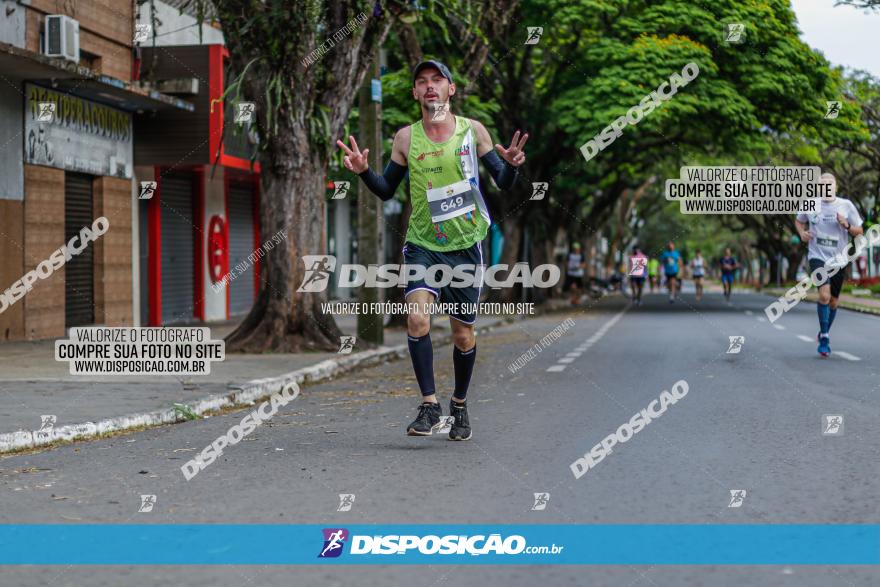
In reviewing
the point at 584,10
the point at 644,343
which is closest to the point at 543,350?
the point at 644,343

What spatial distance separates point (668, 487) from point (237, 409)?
512 cm

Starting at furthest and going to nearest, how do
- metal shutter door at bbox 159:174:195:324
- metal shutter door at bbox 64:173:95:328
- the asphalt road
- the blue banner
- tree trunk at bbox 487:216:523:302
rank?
1. tree trunk at bbox 487:216:523:302
2. metal shutter door at bbox 159:174:195:324
3. metal shutter door at bbox 64:173:95:328
4. the blue banner
5. the asphalt road

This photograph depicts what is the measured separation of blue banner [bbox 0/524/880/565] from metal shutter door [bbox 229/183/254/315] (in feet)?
72.6

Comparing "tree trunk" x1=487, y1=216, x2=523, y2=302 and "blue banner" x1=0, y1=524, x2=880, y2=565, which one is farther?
"tree trunk" x1=487, y1=216, x2=523, y2=302

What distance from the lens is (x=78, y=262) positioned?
19.4 metres

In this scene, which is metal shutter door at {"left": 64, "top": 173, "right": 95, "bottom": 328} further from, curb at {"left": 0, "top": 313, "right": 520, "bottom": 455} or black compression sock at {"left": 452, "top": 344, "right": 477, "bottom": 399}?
black compression sock at {"left": 452, "top": 344, "right": 477, "bottom": 399}

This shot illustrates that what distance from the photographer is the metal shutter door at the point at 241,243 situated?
27.0 metres

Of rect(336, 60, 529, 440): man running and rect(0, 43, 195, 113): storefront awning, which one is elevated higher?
rect(0, 43, 195, 113): storefront awning

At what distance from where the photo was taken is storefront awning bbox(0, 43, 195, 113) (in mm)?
15016

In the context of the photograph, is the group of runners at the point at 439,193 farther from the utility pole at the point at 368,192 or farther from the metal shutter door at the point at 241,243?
the metal shutter door at the point at 241,243

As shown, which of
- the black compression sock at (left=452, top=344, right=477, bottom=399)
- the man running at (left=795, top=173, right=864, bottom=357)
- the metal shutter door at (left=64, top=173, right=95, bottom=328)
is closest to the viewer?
the black compression sock at (left=452, top=344, right=477, bottom=399)

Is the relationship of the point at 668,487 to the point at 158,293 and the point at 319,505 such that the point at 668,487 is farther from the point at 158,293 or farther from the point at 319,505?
the point at 158,293

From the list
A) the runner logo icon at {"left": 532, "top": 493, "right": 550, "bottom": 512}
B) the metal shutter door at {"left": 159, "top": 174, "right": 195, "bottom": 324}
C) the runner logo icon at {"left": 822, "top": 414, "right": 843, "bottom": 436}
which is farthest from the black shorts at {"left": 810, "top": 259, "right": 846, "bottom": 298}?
the metal shutter door at {"left": 159, "top": 174, "right": 195, "bottom": 324}

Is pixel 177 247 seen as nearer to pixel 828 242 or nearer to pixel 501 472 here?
pixel 828 242
